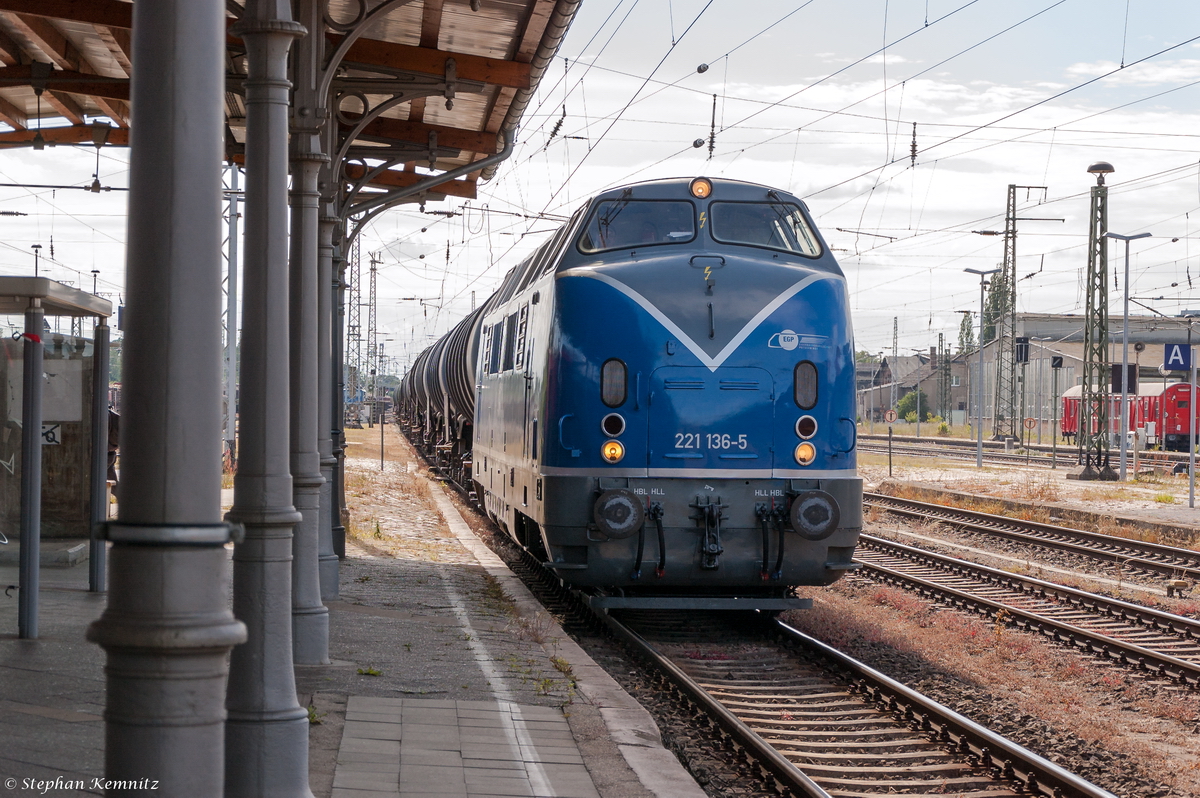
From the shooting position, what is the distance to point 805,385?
33.3ft

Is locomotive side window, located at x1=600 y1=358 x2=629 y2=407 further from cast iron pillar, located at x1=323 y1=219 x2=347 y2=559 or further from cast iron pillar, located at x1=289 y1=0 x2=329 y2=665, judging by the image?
cast iron pillar, located at x1=323 y1=219 x2=347 y2=559

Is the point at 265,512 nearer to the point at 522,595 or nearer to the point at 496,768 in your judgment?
the point at 496,768

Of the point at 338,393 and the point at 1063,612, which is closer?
the point at 1063,612

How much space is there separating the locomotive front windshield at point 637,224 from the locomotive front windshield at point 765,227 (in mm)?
273

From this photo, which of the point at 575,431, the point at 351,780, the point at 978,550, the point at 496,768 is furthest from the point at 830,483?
the point at 978,550

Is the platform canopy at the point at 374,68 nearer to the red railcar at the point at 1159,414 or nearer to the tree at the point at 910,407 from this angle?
the red railcar at the point at 1159,414

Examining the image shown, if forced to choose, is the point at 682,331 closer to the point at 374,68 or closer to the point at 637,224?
the point at 637,224

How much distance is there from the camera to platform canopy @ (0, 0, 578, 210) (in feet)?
31.7

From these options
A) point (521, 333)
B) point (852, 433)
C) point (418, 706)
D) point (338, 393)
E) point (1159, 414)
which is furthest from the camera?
point (1159, 414)

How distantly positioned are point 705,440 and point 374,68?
14.4ft

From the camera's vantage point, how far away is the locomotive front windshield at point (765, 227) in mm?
10977

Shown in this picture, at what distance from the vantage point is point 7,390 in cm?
918

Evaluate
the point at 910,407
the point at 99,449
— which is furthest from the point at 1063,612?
the point at 910,407

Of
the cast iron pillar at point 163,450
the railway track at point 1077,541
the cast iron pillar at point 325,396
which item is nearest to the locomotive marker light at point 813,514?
the cast iron pillar at point 325,396
